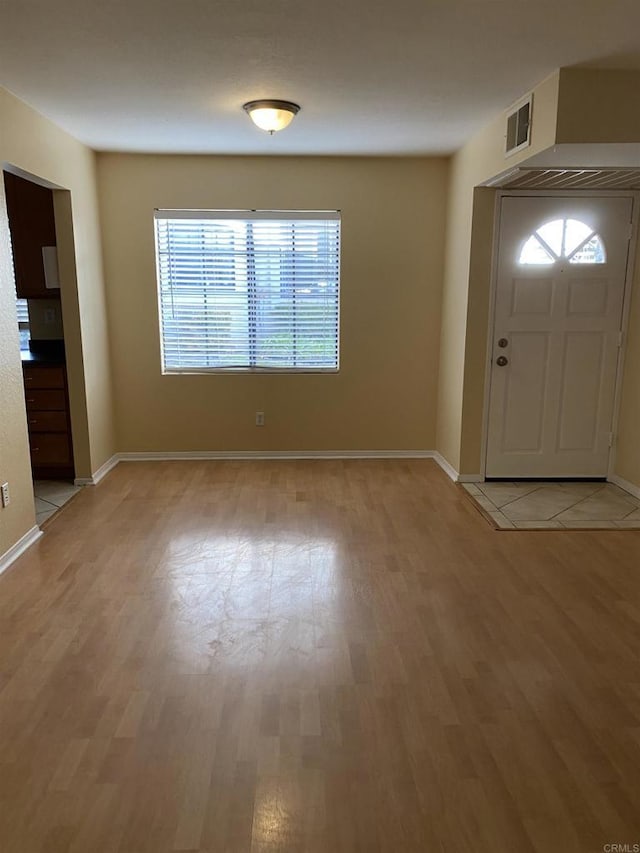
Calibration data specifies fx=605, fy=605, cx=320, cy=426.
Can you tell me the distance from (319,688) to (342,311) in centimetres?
349

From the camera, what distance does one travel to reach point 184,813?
68.4 inches

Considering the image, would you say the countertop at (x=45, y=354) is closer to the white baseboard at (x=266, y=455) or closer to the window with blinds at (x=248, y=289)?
the window with blinds at (x=248, y=289)

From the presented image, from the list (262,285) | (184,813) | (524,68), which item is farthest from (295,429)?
(184,813)

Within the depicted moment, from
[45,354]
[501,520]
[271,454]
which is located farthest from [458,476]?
[45,354]

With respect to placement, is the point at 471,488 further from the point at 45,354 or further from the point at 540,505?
the point at 45,354

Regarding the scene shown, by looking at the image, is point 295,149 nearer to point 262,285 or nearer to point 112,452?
point 262,285

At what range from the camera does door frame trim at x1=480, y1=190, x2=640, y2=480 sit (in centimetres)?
433

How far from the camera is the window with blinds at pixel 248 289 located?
504cm

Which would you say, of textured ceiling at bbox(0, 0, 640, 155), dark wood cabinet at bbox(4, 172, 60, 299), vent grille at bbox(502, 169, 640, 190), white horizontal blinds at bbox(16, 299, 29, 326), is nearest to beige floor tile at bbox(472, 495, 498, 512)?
vent grille at bbox(502, 169, 640, 190)

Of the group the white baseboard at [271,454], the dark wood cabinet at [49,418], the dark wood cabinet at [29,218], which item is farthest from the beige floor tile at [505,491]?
the dark wood cabinet at [29,218]

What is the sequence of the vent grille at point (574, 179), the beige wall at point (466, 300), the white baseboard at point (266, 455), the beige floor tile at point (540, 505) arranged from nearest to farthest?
the vent grille at point (574, 179), the beige floor tile at point (540, 505), the beige wall at point (466, 300), the white baseboard at point (266, 455)

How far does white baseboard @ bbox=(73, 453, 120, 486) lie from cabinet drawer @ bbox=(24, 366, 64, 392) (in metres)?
0.75

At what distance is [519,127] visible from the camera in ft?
11.1

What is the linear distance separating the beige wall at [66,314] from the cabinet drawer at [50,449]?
119 millimetres
